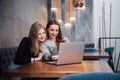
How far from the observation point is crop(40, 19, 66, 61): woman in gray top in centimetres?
287

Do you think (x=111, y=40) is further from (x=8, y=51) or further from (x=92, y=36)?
(x=8, y=51)

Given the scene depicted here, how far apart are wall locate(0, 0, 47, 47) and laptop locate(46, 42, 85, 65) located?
1.53 metres

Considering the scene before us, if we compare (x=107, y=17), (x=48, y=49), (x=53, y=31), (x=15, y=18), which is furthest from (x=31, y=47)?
(x=107, y=17)

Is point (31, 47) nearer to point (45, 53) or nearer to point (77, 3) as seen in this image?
point (45, 53)

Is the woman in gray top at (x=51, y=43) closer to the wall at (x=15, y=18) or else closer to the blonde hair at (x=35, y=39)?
the blonde hair at (x=35, y=39)

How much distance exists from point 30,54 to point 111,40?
4.86 metres

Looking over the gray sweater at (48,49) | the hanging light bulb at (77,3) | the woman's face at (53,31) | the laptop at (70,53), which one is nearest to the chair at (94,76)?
the laptop at (70,53)

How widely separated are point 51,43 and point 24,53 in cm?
49

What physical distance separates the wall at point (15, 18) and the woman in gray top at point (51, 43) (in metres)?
0.92

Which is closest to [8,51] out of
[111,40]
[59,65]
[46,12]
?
[59,65]

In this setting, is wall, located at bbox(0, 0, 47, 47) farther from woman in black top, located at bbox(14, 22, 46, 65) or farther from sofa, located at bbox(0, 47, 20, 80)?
woman in black top, located at bbox(14, 22, 46, 65)

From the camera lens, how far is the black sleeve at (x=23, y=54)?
2.65 m

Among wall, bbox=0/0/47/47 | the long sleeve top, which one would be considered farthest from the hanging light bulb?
the long sleeve top

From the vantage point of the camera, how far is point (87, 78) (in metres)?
1.32
